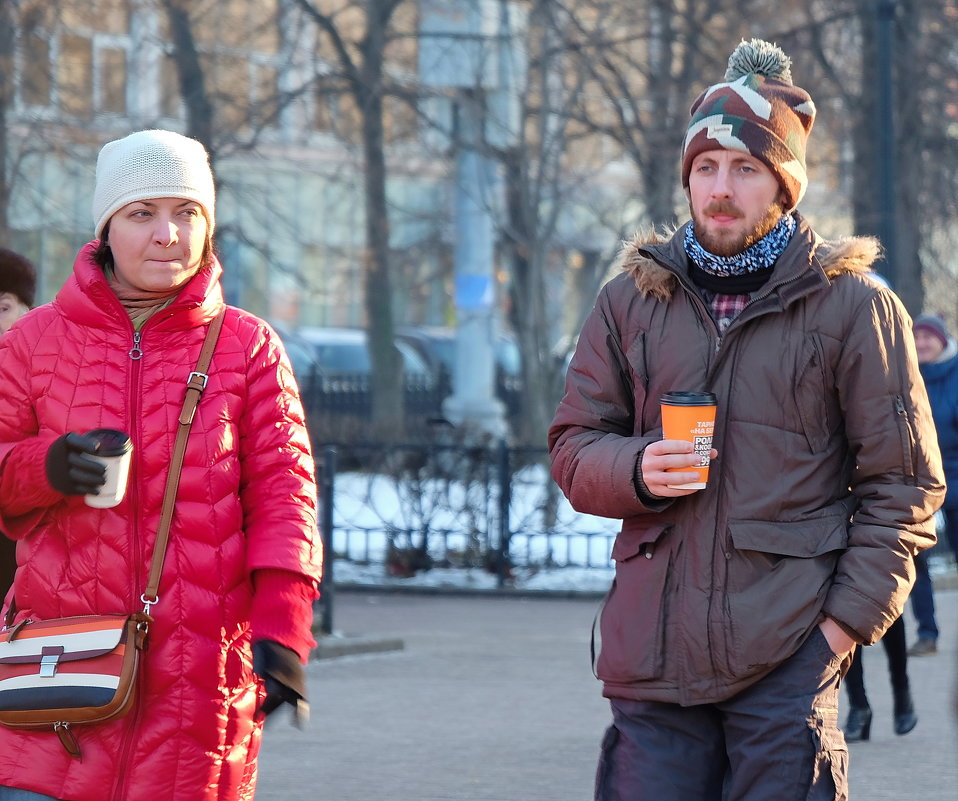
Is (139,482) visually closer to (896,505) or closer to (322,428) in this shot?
(896,505)

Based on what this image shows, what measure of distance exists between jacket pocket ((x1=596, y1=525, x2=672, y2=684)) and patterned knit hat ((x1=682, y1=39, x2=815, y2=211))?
78 centimetres

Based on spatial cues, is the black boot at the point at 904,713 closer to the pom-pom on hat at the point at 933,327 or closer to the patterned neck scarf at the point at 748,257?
the pom-pom on hat at the point at 933,327

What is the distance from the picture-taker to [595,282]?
1592cm

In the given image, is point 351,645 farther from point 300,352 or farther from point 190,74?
point 300,352

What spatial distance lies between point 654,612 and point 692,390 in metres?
0.45

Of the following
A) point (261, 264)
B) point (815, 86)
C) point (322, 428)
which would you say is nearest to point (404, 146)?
point (322, 428)

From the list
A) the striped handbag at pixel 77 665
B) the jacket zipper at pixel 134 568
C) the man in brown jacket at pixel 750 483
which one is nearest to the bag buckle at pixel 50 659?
the striped handbag at pixel 77 665

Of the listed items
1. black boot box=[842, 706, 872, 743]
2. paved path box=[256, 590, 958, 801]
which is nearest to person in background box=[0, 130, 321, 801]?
paved path box=[256, 590, 958, 801]

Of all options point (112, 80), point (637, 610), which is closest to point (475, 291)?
point (112, 80)

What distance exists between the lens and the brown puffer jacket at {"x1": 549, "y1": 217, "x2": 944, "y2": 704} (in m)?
3.58

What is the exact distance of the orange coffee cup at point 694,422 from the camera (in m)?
3.50

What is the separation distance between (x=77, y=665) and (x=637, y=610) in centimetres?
112

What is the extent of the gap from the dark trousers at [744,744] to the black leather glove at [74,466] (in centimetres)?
120

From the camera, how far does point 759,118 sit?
12.4 ft
